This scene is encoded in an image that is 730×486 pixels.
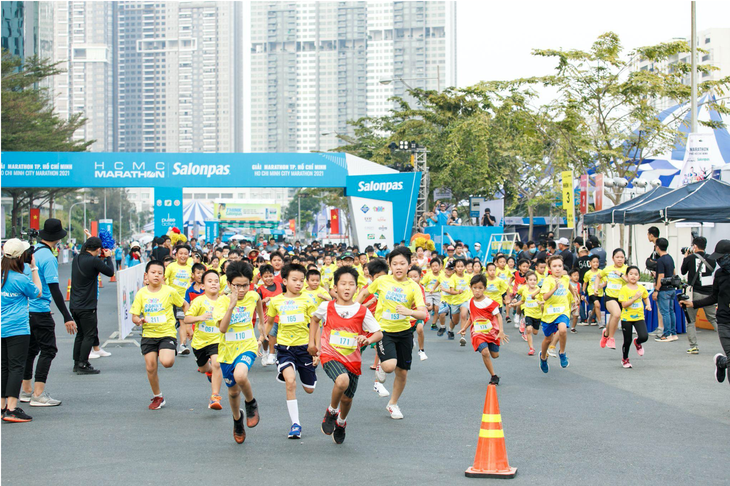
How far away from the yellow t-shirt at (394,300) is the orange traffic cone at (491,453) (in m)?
2.45

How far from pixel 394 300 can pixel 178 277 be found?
611 cm

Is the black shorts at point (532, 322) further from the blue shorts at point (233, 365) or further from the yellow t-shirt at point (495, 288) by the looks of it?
the blue shorts at point (233, 365)

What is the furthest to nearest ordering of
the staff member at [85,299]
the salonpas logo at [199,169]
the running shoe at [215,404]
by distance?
the salonpas logo at [199,169], the staff member at [85,299], the running shoe at [215,404]

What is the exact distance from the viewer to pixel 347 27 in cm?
16650

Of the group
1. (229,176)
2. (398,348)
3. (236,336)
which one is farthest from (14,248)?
(229,176)

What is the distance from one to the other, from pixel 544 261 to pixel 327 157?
1475 centimetres

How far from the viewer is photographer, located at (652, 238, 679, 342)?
1358 centimetres

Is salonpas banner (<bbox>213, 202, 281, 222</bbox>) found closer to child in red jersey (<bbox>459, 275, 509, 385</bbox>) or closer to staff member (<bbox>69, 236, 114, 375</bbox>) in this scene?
staff member (<bbox>69, 236, 114, 375</bbox>)

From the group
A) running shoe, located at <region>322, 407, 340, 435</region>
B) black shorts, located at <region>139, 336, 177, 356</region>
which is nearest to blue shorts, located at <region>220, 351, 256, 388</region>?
running shoe, located at <region>322, 407, 340, 435</region>

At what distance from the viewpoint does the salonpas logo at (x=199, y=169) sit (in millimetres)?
28828

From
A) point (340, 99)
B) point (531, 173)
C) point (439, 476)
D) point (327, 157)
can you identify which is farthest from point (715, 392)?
point (340, 99)

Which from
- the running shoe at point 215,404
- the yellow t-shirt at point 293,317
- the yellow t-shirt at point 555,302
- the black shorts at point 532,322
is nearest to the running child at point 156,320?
the running shoe at point 215,404

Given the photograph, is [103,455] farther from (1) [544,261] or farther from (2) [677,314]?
(2) [677,314]

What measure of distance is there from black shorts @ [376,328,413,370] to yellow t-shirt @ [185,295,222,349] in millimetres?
1720
